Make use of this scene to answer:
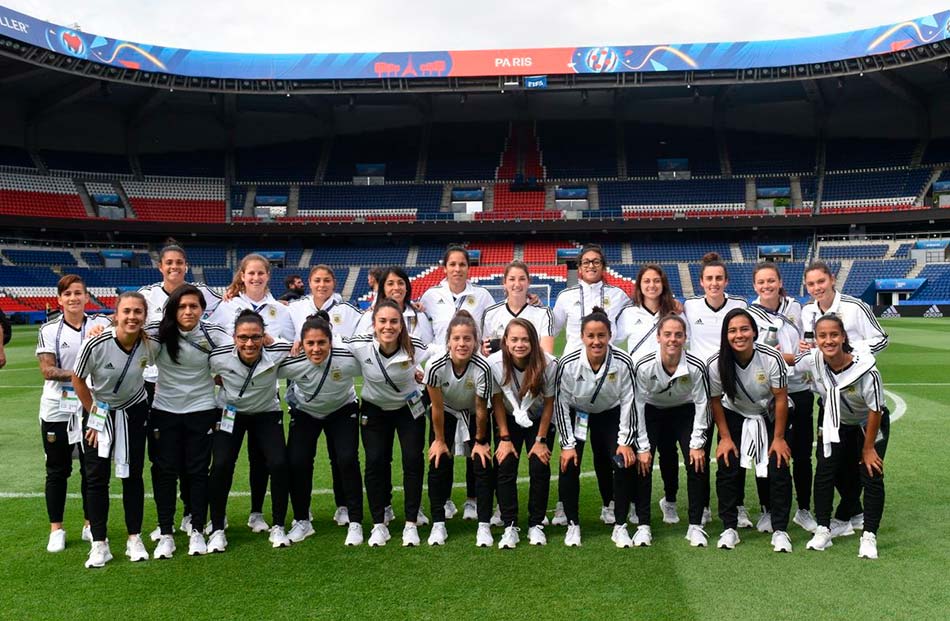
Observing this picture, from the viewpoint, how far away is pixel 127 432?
4.60m

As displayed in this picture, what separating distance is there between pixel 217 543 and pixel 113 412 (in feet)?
3.61

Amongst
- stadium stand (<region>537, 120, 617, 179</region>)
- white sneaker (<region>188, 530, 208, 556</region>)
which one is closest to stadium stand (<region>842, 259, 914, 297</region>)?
stadium stand (<region>537, 120, 617, 179</region>)

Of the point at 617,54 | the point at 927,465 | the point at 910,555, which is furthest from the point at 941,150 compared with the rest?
the point at 910,555

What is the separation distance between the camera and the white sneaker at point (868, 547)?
443 centimetres

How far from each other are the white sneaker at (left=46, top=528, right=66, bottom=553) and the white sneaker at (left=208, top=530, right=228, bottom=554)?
1.02m

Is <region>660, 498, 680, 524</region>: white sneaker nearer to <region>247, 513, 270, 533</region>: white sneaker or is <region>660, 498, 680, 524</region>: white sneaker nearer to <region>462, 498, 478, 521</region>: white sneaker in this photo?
<region>462, 498, 478, 521</region>: white sneaker

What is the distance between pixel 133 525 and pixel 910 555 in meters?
5.01

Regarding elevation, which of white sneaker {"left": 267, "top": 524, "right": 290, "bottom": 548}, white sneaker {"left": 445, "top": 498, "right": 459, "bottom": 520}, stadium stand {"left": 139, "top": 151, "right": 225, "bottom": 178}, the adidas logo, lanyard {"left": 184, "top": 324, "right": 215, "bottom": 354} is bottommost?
white sneaker {"left": 445, "top": 498, "right": 459, "bottom": 520}

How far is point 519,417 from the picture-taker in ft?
15.9

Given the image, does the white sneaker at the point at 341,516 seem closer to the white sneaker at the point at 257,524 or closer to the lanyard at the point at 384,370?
the white sneaker at the point at 257,524

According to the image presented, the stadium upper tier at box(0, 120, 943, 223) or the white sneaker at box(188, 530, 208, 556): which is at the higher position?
the stadium upper tier at box(0, 120, 943, 223)

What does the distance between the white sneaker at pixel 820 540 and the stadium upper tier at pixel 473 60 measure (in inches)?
1382

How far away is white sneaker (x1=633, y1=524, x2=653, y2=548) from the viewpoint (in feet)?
15.4

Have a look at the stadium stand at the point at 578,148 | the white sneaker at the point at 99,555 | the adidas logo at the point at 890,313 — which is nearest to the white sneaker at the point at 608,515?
the white sneaker at the point at 99,555
